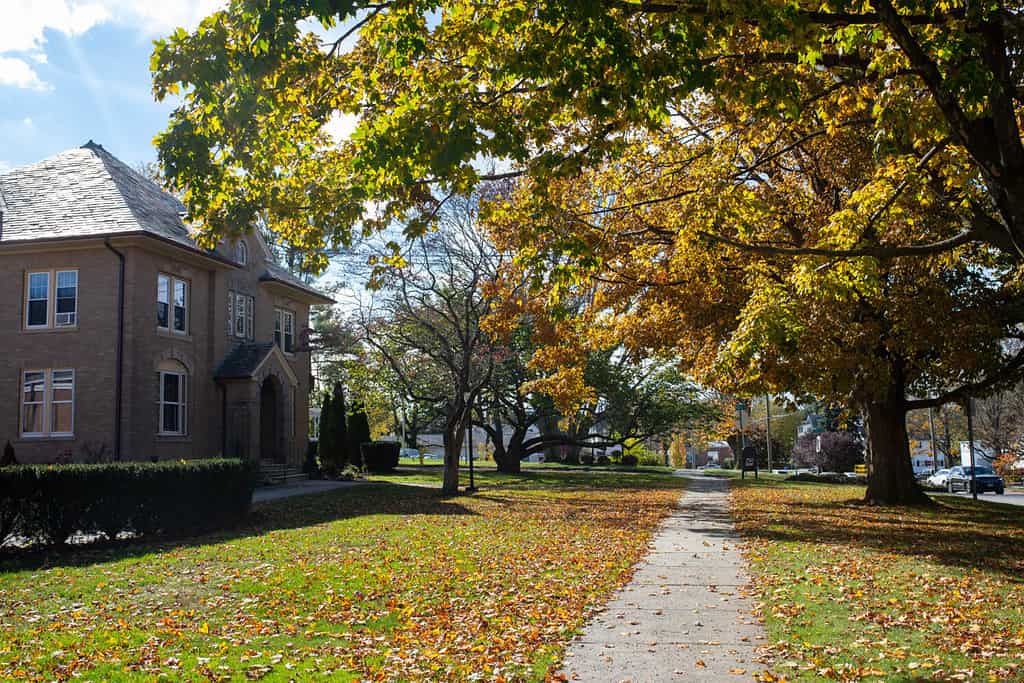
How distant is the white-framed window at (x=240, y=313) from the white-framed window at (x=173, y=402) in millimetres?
3406

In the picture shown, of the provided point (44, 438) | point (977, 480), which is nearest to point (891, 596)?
point (44, 438)

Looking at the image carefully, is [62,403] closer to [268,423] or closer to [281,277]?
[268,423]

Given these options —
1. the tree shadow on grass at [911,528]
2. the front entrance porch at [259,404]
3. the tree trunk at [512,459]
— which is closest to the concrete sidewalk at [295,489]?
the front entrance porch at [259,404]

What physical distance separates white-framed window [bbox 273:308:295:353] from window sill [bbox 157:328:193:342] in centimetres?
601

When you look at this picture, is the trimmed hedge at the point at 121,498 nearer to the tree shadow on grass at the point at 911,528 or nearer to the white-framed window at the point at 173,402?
the white-framed window at the point at 173,402

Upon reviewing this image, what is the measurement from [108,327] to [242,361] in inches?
200

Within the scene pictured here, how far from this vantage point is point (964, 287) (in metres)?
18.2

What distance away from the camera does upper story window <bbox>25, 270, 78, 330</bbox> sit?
77.8 ft

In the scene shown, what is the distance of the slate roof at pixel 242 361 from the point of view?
27266 millimetres

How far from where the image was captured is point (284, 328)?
110 ft

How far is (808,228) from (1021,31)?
10856 mm

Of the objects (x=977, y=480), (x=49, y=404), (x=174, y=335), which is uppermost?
(x=174, y=335)

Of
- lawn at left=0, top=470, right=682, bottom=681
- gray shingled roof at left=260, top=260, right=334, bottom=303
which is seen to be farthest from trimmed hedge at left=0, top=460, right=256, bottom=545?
gray shingled roof at left=260, top=260, right=334, bottom=303

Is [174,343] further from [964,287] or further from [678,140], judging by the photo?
[964,287]
